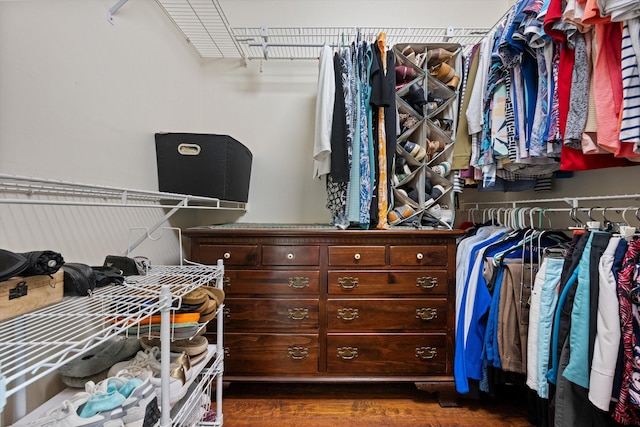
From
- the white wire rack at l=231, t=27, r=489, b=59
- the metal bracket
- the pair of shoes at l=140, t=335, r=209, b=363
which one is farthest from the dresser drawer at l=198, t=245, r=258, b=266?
the white wire rack at l=231, t=27, r=489, b=59

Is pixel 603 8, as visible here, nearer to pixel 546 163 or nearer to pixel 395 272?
pixel 546 163

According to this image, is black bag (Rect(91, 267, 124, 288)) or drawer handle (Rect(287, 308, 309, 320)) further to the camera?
drawer handle (Rect(287, 308, 309, 320))

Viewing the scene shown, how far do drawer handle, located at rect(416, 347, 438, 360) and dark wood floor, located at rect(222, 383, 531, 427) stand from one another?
247 mm

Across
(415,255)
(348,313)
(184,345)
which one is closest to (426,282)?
(415,255)

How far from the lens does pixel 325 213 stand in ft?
6.65

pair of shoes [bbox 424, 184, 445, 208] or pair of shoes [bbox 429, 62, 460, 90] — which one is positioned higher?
pair of shoes [bbox 429, 62, 460, 90]

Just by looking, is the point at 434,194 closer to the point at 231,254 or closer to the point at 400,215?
the point at 400,215

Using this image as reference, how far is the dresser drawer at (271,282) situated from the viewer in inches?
56.3

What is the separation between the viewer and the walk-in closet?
85 cm

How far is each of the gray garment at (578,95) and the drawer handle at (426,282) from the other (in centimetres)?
77

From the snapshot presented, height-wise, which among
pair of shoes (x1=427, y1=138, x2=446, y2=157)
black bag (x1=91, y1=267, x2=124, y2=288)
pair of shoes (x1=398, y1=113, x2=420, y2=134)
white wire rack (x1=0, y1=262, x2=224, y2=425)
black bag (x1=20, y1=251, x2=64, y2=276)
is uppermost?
pair of shoes (x1=398, y1=113, x2=420, y2=134)

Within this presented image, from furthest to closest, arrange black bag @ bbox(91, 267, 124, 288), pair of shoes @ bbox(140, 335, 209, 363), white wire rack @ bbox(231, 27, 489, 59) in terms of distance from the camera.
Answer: white wire rack @ bbox(231, 27, 489, 59)
pair of shoes @ bbox(140, 335, 209, 363)
black bag @ bbox(91, 267, 124, 288)

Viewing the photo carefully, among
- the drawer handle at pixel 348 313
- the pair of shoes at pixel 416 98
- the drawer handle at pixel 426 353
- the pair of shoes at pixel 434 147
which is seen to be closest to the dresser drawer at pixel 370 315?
the drawer handle at pixel 348 313

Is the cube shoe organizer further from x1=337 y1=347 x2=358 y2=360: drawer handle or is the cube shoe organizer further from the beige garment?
x1=337 y1=347 x2=358 y2=360: drawer handle
